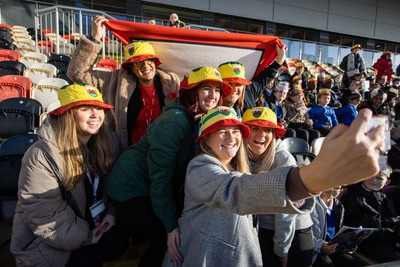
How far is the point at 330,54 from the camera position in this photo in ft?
52.9

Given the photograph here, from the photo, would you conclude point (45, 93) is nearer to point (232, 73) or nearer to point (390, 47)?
point (232, 73)

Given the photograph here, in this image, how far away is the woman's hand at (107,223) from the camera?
2.03 metres

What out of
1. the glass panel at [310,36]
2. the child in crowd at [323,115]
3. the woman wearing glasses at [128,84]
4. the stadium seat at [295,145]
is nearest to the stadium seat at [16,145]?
the woman wearing glasses at [128,84]

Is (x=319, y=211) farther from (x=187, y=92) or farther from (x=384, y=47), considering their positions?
(x=384, y=47)

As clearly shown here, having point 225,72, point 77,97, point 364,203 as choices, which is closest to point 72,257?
point 77,97

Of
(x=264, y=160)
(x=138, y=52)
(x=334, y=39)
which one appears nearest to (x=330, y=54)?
(x=334, y=39)

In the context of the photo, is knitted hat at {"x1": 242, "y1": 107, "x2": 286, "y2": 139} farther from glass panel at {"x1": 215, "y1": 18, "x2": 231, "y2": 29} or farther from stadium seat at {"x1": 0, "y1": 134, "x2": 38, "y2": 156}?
glass panel at {"x1": 215, "y1": 18, "x2": 231, "y2": 29}

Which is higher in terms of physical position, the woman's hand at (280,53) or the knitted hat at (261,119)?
the woman's hand at (280,53)

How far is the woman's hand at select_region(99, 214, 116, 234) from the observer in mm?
2031

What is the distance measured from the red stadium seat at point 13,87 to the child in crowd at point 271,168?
477cm

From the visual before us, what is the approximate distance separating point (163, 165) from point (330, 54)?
682 inches

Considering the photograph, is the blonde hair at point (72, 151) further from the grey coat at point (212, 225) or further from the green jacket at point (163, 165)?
the grey coat at point (212, 225)

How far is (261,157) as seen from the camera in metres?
2.07

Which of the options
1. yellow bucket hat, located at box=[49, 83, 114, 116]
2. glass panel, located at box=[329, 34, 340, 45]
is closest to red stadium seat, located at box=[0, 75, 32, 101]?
yellow bucket hat, located at box=[49, 83, 114, 116]
